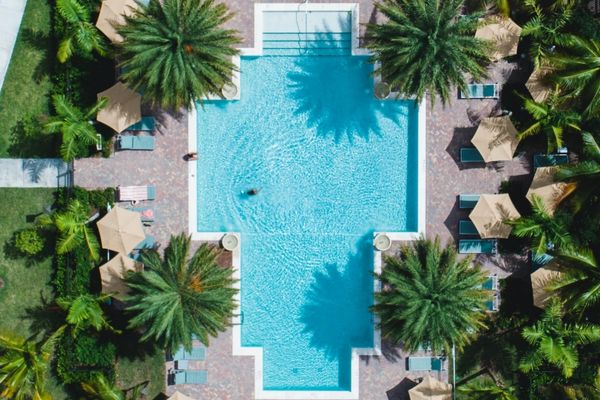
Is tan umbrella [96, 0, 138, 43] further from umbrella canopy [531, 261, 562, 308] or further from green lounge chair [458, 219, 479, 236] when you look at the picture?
Result: umbrella canopy [531, 261, 562, 308]

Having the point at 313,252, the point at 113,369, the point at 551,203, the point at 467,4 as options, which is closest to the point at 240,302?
the point at 313,252

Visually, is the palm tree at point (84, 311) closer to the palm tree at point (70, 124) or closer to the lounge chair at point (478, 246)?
the palm tree at point (70, 124)

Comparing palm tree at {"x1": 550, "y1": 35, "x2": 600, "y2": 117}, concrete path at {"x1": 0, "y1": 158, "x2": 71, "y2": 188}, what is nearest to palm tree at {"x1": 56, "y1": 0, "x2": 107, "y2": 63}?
concrete path at {"x1": 0, "y1": 158, "x2": 71, "y2": 188}

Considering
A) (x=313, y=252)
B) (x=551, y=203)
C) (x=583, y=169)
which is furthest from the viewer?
(x=313, y=252)

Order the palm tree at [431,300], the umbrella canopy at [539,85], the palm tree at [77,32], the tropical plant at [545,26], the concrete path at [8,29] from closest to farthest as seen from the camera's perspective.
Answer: the palm tree at [431,300] < the palm tree at [77,32] < the tropical plant at [545,26] < the umbrella canopy at [539,85] < the concrete path at [8,29]

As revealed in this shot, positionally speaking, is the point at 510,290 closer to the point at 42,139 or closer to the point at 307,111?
the point at 307,111

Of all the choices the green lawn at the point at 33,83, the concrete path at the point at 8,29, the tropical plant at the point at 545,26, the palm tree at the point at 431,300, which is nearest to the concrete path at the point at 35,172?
the green lawn at the point at 33,83

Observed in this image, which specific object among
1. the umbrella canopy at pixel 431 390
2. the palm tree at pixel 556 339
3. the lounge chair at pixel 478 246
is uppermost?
the lounge chair at pixel 478 246
